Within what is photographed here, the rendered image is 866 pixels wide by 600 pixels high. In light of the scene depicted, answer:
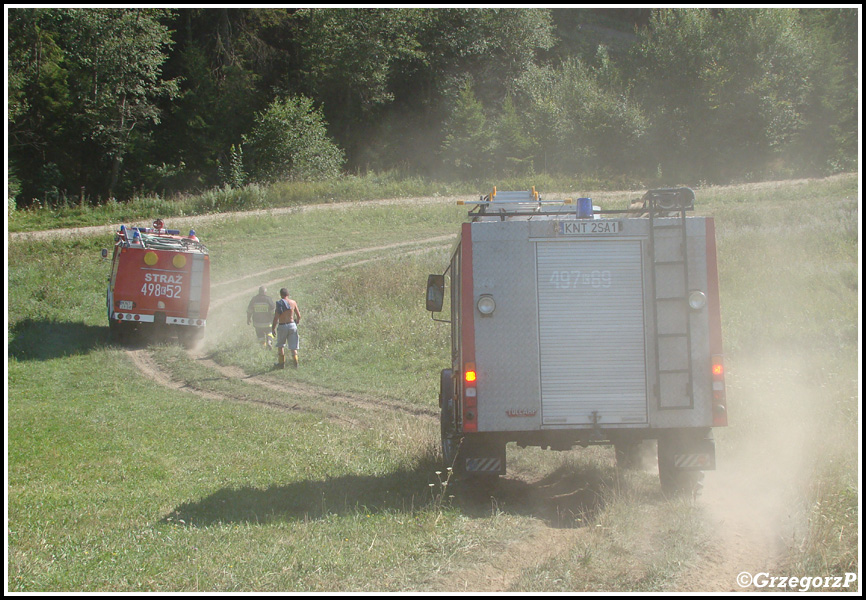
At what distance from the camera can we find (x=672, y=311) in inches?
284

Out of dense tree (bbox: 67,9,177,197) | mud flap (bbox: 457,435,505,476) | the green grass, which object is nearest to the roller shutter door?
mud flap (bbox: 457,435,505,476)

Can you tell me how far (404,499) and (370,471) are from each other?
1.37 m

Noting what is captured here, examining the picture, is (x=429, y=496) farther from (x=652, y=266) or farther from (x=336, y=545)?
(x=652, y=266)

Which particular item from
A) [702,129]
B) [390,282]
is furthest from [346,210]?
[702,129]

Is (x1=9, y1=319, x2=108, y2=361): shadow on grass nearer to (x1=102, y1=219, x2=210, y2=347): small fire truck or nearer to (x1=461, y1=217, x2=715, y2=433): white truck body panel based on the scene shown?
(x1=102, y1=219, x2=210, y2=347): small fire truck

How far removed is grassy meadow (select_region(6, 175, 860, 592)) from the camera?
569 cm

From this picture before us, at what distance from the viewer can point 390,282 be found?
2325cm

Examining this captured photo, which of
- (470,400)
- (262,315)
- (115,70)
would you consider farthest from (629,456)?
(115,70)

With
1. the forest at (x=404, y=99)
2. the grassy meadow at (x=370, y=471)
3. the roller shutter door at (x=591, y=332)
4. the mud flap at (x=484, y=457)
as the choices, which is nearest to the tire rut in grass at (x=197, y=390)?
the grassy meadow at (x=370, y=471)

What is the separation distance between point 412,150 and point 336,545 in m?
50.7

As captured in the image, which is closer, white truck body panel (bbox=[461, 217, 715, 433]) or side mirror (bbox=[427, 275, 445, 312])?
white truck body panel (bbox=[461, 217, 715, 433])

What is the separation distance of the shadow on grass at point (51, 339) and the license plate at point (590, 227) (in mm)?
15853

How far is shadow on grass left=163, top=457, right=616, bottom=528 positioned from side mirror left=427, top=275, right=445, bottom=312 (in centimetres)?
201

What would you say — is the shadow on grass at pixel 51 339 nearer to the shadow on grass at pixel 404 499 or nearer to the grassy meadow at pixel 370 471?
the grassy meadow at pixel 370 471
